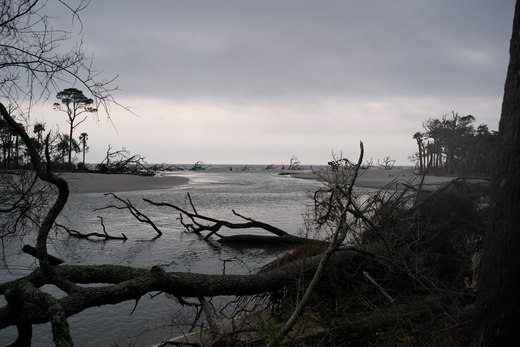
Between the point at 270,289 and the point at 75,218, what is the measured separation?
1519 cm

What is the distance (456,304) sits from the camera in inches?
183

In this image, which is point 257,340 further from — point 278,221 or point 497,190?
point 278,221

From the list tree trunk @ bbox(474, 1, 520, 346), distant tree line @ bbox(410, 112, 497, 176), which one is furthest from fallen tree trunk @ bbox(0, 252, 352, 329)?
distant tree line @ bbox(410, 112, 497, 176)

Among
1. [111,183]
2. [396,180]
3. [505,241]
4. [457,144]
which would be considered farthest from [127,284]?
[457,144]

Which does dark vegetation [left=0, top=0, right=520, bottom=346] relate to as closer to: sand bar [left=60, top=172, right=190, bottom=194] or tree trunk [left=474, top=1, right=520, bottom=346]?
tree trunk [left=474, top=1, right=520, bottom=346]

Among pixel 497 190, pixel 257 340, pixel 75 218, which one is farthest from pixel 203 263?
pixel 75 218

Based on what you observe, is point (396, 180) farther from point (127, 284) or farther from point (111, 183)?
point (111, 183)

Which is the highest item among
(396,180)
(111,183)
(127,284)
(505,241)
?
(396,180)

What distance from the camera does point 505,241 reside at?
2871 mm

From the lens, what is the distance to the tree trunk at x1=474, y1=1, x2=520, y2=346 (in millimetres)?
2830

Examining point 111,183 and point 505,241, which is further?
point 111,183

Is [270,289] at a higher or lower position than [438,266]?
lower

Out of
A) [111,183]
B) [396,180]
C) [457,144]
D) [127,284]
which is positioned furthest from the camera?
[457,144]

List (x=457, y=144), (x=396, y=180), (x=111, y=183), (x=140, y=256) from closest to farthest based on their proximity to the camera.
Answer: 1. (x=396, y=180)
2. (x=140, y=256)
3. (x=111, y=183)
4. (x=457, y=144)
